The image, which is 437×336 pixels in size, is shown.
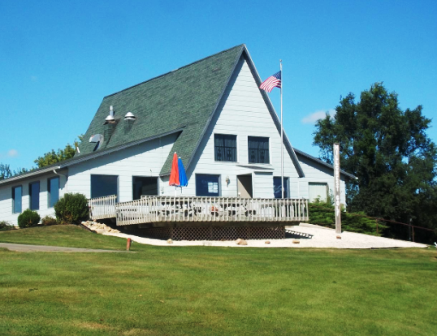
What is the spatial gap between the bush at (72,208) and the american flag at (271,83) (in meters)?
10.4

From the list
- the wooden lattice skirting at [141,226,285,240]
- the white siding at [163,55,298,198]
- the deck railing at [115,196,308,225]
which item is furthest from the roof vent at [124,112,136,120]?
the wooden lattice skirting at [141,226,285,240]

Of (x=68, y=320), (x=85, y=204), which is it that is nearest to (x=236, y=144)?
(x=85, y=204)

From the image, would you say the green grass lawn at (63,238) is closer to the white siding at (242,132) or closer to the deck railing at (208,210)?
the deck railing at (208,210)

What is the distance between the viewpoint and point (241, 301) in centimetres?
1295

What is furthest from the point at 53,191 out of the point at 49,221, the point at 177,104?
the point at 177,104

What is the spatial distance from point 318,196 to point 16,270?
28275mm

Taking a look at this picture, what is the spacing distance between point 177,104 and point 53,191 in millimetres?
8376

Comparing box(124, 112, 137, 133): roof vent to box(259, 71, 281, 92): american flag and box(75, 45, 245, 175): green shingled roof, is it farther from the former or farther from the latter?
box(259, 71, 281, 92): american flag

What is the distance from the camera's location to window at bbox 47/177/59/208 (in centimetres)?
3247

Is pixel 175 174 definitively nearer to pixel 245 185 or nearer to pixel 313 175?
pixel 245 185

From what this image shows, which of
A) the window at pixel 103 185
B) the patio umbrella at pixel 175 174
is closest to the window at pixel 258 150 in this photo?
the patio umbrella at pixel 175 174

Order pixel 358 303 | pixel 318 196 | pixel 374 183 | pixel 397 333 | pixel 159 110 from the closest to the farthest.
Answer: pixel 397 333
pixel 358 303
pixel 159 110
pixel 318 196
pixel 374 183

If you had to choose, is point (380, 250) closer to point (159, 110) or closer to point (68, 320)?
point (159, 110)

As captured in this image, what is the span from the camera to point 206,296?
13055 millimetres
